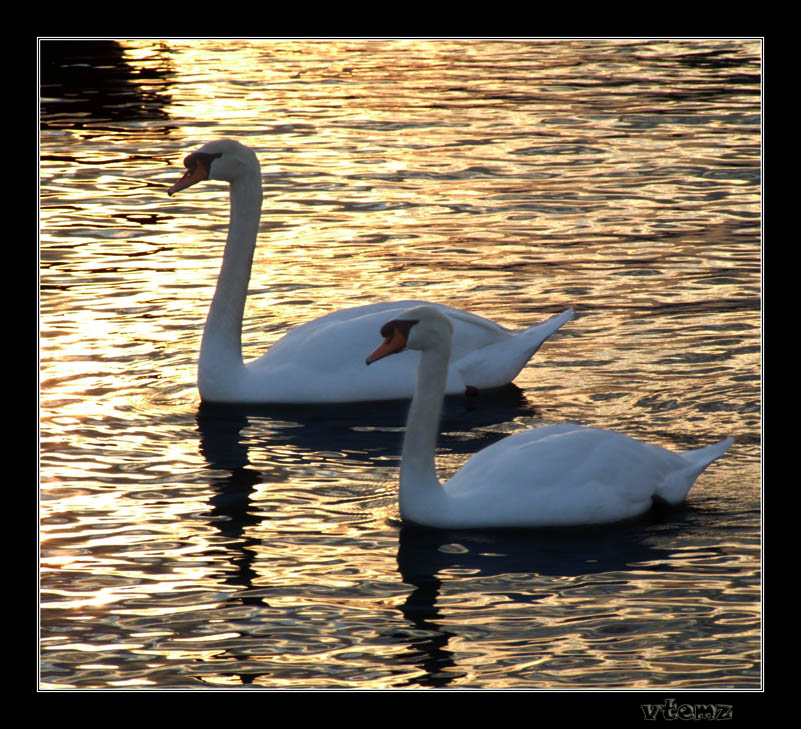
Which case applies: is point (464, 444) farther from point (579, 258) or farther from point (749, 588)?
point (579, 258)

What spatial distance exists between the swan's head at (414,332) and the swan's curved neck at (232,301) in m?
2.65

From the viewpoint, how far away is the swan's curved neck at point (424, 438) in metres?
8.62

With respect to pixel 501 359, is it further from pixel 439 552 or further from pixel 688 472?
pixel 439 552

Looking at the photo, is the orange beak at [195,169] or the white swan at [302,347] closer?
the white swan at [302,347]

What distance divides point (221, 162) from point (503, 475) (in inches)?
150

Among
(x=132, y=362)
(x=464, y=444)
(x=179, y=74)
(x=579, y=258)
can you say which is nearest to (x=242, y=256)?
(x=132, y=362)

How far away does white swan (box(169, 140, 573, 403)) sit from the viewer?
10961mm

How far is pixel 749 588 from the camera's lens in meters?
8.11

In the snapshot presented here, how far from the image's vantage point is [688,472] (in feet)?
29.7

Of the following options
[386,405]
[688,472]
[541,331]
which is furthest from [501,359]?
[688,472]

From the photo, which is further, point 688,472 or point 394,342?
point 688,472

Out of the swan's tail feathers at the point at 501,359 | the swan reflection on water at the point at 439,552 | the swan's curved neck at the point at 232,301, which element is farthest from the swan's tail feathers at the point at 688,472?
the swan's curved neck at the point at 232,301

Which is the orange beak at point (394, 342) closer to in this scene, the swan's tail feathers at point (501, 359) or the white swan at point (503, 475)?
the white swan at point (503, 475)

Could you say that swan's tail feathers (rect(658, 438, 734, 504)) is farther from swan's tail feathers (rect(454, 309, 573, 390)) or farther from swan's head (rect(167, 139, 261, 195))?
Result: swan's head (rect(167, 139, 261, 195))
